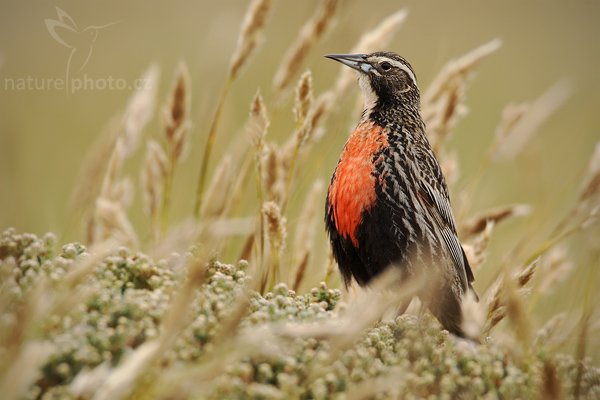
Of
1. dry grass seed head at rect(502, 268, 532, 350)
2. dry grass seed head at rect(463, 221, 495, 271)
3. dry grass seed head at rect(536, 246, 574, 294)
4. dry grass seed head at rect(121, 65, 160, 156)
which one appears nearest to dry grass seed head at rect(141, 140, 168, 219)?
dry grass seed head at rect(121, 65, 160, 156)

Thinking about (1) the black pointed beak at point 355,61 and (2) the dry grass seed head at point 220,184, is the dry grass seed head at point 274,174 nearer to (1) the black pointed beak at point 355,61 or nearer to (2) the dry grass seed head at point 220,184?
(2) the dry grass seed head at point 220,184

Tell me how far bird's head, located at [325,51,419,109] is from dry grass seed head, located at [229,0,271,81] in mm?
976

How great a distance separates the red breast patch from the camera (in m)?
4.11

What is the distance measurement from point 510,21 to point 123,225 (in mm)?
10998

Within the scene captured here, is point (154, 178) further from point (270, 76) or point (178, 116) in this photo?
point (270, 76)

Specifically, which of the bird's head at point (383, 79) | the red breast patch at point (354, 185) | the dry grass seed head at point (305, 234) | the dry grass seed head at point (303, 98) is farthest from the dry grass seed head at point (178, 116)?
the bird's head at point (383, 79)

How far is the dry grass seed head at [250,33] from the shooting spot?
3926mm

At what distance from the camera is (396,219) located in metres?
4.13

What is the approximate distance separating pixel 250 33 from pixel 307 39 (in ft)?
0.97

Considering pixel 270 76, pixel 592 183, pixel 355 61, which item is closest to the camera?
pixel 592 183

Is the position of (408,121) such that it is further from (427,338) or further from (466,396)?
(466,396)

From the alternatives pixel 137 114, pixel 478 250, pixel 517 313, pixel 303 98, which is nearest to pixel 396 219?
pixel 478 250

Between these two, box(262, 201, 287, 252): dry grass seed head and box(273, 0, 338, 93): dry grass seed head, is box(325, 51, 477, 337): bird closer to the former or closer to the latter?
box(273, 0, 338, 93): dry grass seed head

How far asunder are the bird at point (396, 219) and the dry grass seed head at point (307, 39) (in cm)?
38
